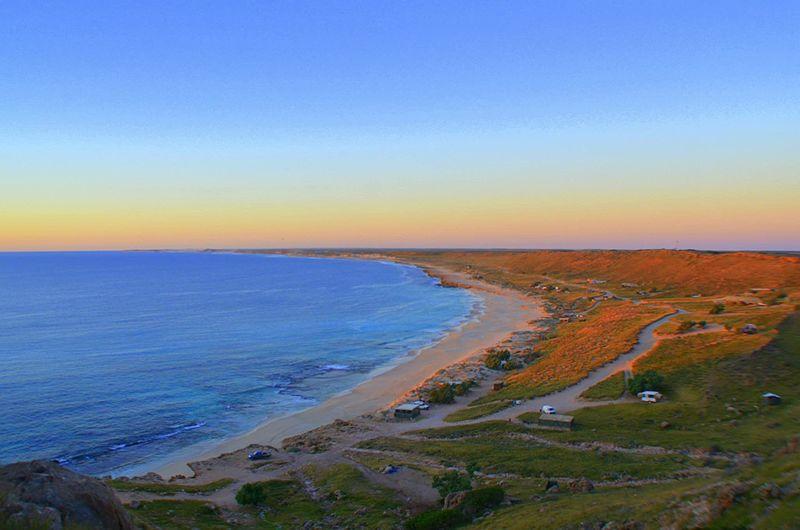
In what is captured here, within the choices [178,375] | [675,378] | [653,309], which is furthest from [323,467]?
[653,309]

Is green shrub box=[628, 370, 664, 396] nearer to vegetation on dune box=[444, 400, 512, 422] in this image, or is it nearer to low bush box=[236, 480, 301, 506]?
vegetation on dune box=[444, 400, 512, 422]

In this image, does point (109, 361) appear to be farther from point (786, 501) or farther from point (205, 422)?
point (786, 501)

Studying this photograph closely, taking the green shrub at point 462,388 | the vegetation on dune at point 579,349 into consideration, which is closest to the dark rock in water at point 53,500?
the vegetation on dune at point 579,349

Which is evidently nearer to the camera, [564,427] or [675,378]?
[564,427]

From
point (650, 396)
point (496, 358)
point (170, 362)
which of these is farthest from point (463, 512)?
point (170, 362)

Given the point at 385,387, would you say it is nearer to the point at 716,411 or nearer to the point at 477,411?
the point at 477,411

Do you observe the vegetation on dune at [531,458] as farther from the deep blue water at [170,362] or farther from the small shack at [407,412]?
the deep blue water at [170,362]
